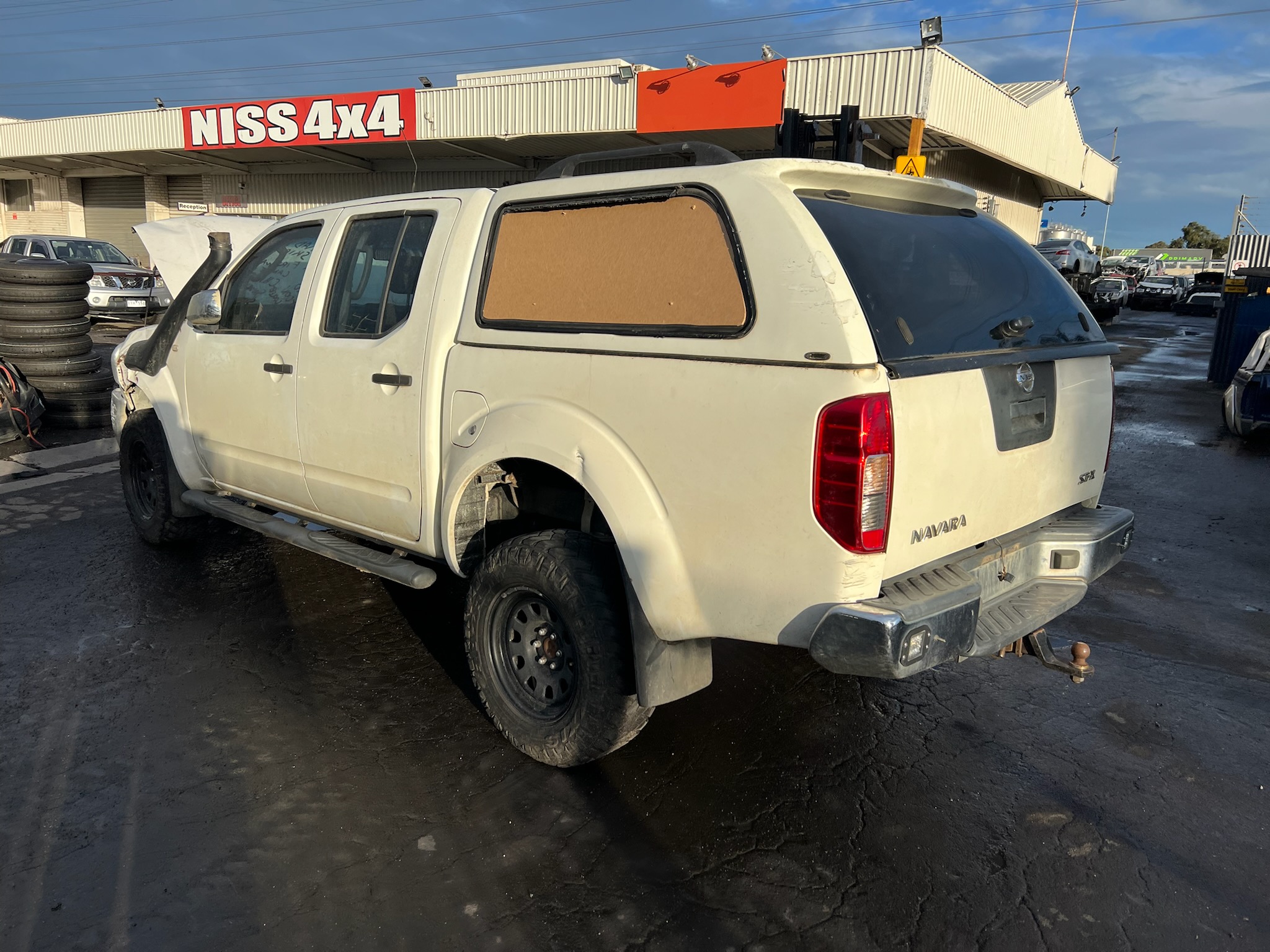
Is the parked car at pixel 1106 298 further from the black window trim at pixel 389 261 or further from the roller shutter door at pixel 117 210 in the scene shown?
the roller shutter door at pixel 117 210

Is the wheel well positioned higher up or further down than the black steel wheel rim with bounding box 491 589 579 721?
higher up

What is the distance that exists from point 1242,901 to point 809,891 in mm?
1314

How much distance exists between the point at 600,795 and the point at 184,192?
34658 millimetres

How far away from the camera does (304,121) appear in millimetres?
23719

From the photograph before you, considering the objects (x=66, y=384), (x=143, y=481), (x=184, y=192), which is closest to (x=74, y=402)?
(x=66, y=384)

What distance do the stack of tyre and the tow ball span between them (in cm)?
924

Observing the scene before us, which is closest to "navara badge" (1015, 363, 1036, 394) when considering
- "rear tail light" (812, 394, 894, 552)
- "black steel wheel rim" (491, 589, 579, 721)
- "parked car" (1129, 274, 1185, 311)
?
"rear tail light" (812, 394, 894, 552)

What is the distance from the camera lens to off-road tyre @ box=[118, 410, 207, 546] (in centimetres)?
546

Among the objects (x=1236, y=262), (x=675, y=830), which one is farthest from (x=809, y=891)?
(x=1236, y=262)

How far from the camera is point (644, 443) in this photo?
2.96 m

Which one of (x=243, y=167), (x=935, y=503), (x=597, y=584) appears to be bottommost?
(x=597, y=584)

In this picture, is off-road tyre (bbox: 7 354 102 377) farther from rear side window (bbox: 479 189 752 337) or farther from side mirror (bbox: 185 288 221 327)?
rear side window (bbox: 479 189 752 337)

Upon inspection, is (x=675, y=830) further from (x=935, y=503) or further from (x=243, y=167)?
(x=243, y=167)

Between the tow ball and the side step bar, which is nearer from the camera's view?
the tow ball
